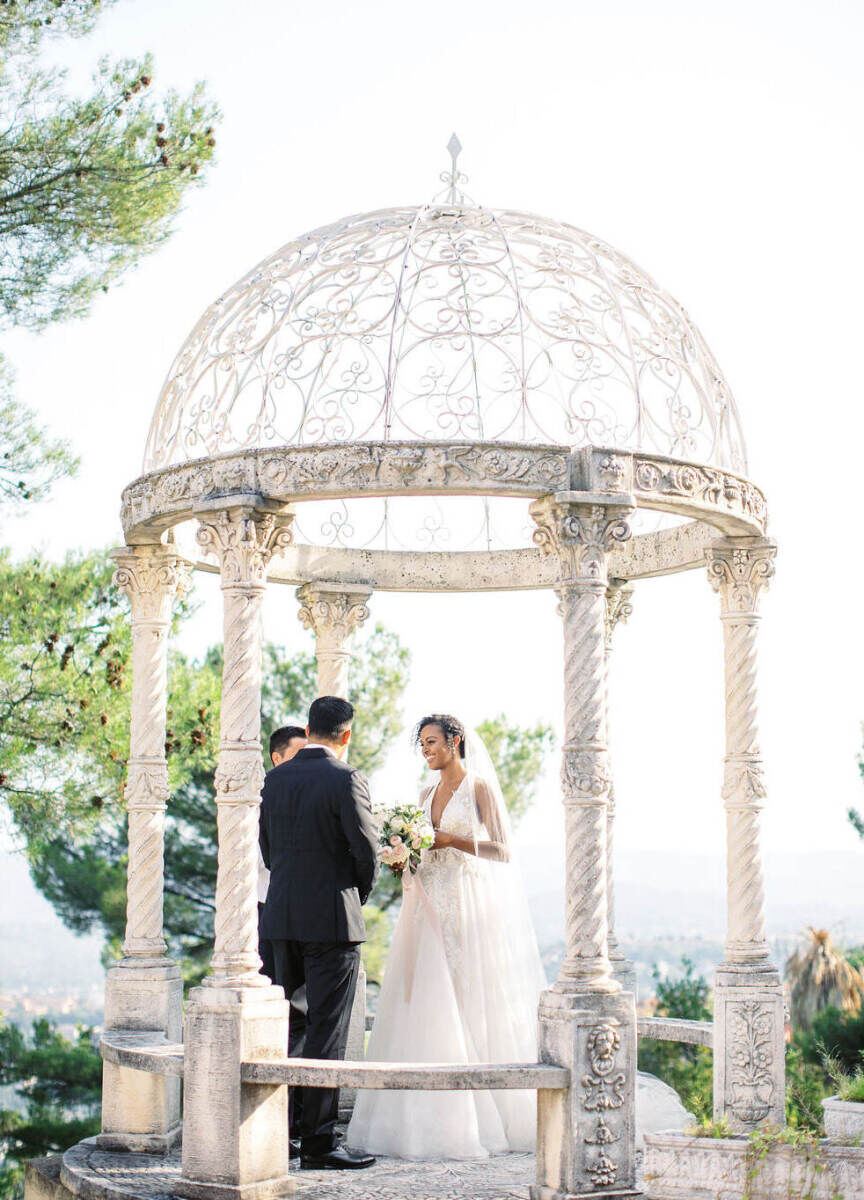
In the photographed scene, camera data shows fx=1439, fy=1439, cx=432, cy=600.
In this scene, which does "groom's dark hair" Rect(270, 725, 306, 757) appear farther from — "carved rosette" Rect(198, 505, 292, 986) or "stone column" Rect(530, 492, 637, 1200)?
"stone column" Rect(530, 492, 637, 1200)

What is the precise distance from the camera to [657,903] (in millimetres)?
93812

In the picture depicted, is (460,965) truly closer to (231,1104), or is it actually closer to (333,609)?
(231,1104)

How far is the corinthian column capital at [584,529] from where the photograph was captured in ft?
27.9

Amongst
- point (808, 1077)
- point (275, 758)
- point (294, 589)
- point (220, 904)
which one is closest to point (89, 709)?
point (294, 589)

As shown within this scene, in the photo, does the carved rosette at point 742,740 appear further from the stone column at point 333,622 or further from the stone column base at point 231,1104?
the stone column base at point 231,1104

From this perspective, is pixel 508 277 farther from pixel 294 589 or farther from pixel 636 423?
pixel 294 589

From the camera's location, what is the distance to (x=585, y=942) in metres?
8.27

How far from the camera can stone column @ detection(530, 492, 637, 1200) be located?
313 inches

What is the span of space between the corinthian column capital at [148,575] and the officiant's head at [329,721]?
223 centimetres

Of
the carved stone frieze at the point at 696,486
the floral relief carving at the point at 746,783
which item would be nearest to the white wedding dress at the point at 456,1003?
the floral relief carving at the point at 746,783

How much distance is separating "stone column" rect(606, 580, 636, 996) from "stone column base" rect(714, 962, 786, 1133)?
1.62 meters

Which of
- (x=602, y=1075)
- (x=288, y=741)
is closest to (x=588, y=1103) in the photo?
(x=602, y=1075)

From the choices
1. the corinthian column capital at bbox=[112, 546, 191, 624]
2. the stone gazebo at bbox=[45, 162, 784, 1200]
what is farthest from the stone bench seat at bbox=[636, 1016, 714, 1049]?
the corinthian column capital at bbox=[112, 546, 191, 624]

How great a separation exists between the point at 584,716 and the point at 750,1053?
2.94 meters
